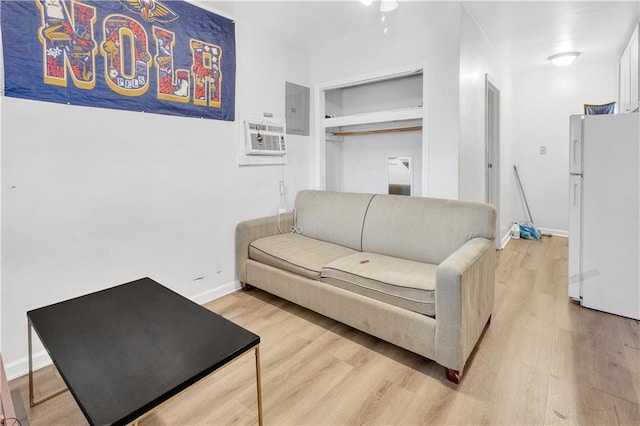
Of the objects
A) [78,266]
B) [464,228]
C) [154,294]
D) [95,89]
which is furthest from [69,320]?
[464,228]

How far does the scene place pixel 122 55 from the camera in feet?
7.08

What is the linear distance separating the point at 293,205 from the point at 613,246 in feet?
9.00

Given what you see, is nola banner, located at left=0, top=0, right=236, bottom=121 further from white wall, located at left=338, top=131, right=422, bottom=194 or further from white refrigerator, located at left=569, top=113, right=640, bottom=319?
white refrigerator, located at left=569, top=113, right=640, bottom=319

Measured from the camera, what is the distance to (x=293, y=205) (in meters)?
3.61

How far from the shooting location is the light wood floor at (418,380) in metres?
1.52

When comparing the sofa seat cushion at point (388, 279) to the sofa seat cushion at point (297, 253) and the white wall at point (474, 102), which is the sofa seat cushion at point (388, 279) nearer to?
the sofa seat cushion at point (297, 253)

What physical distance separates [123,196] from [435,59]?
8.70 ft

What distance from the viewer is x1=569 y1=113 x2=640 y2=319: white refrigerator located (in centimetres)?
238

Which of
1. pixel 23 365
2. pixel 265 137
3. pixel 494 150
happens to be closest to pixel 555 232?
pixel 494 150

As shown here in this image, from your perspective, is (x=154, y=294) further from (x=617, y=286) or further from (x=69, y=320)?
(x=617, y=286)

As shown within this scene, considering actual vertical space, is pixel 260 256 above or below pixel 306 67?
below

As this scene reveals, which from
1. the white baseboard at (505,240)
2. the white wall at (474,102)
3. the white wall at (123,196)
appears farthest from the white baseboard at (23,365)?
the white baseboard at (505,240)

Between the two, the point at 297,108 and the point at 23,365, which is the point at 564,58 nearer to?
the point at 297,108

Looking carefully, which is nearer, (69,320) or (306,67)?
(69,320)
